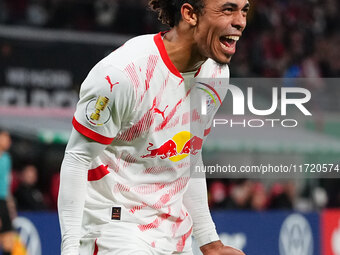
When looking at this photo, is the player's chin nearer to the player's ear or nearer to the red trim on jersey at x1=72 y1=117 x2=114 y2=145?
the player's ear

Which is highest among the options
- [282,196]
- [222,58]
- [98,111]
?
[282,196]

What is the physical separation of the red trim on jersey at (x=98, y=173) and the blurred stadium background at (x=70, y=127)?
17.4ft

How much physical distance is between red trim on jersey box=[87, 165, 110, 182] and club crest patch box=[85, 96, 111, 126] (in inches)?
12.2

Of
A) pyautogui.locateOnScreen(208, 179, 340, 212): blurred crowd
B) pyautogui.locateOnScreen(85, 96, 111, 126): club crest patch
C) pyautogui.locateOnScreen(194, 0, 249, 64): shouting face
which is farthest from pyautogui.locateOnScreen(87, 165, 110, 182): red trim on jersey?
pyautogui.locateOnScreen(208, 179, 340, 212): blurred crowd

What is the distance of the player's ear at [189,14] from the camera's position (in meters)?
3.52

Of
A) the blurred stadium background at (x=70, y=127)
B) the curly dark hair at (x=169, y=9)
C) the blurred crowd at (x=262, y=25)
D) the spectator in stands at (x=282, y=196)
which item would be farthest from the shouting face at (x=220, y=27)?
the blurred crowd at (x=262, y=25)

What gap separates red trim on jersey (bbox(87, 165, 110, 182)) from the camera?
3512mm

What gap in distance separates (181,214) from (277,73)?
12.8 m

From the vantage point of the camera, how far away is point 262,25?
58.1ft

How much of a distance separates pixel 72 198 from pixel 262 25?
14831 millimetres

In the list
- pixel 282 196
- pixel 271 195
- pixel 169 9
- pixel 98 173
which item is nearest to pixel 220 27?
pixel 169 9

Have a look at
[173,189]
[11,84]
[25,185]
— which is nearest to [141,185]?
[173,189]

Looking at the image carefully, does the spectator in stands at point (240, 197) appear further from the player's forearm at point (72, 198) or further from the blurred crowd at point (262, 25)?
the player's forearm at point (72, 198)

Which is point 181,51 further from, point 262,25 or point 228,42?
point 262,25
